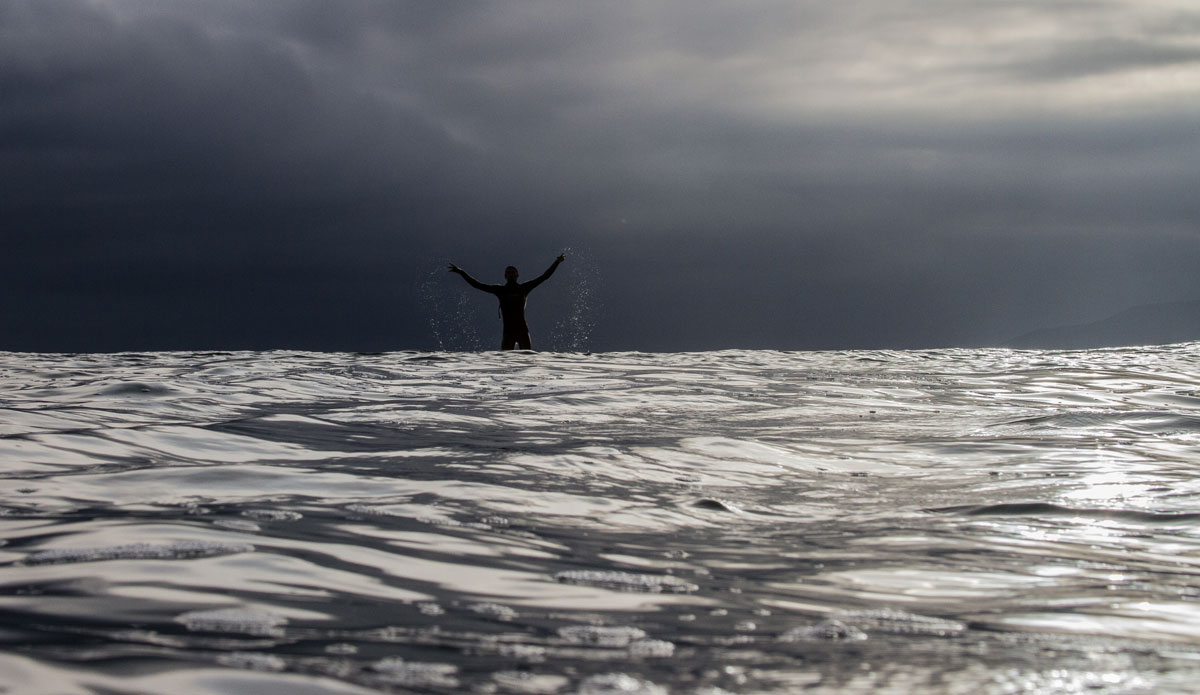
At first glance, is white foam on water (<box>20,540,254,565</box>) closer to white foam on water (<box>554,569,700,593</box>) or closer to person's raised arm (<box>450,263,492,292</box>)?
white foam on water (<box>554,569,700,593</box>)

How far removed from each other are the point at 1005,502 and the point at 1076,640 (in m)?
1.90

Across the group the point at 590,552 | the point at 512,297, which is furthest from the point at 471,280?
the point at 590,552

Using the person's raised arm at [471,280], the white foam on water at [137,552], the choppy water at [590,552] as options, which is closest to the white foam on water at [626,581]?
the choppy water at [590,552]

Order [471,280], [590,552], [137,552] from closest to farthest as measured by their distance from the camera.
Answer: [137,552] → [590,552] → [471,280]

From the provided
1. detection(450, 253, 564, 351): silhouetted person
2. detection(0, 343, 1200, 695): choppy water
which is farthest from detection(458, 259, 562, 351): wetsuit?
detection(0, 343, 1200, 695): choppy water

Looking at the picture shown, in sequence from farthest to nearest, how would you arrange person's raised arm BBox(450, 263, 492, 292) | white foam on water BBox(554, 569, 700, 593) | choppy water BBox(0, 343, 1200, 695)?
1. person's raised arm BBox(450, 263, 492, 292)
2. white foam on water BBox(554, 569, 700, 593)
3. choppy water BBox(0, 343, 1200, 695)

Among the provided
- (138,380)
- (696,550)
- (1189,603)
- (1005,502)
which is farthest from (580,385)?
(1189,603)

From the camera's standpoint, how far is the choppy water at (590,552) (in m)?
1.89

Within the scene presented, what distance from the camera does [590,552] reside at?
9.97 ft

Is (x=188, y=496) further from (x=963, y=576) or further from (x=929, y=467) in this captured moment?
(x=929, y=467)

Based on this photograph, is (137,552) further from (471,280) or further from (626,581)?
(471,280)

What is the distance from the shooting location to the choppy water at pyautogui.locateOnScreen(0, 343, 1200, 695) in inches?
74.5

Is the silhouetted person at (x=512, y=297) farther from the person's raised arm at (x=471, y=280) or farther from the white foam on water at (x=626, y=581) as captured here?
the white foam on water at (x=626, y=581)

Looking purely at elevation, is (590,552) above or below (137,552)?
below
